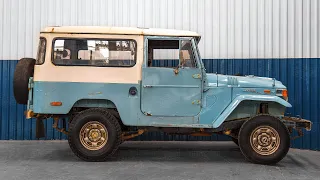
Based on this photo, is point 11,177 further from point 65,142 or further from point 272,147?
point 272,147

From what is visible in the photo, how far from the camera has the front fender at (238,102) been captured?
6.51 meters

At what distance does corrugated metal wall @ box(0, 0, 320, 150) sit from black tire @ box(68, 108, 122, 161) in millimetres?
2520

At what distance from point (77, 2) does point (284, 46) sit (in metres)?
5.56

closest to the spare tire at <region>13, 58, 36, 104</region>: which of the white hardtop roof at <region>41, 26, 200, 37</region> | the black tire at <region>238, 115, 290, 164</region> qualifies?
the white hardtop roof at <region>41, 26, 200, 37</region>

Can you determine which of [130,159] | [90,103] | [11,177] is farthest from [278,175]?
[11,177]

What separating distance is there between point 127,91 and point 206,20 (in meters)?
3.58

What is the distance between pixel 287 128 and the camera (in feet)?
21.5

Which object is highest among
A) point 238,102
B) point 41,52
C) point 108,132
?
point 41,52

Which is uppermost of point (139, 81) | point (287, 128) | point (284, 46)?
point (284, 46)

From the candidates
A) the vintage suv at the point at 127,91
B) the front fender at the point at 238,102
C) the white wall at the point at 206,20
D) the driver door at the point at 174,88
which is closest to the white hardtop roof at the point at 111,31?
the vintage suv at the point at 127,91

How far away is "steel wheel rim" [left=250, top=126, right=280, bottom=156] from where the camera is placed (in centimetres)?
651

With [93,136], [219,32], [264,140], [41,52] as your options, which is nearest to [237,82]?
[264,140]

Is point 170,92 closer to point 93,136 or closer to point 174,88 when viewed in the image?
point 174,88

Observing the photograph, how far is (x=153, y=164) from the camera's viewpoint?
21.5 ft
